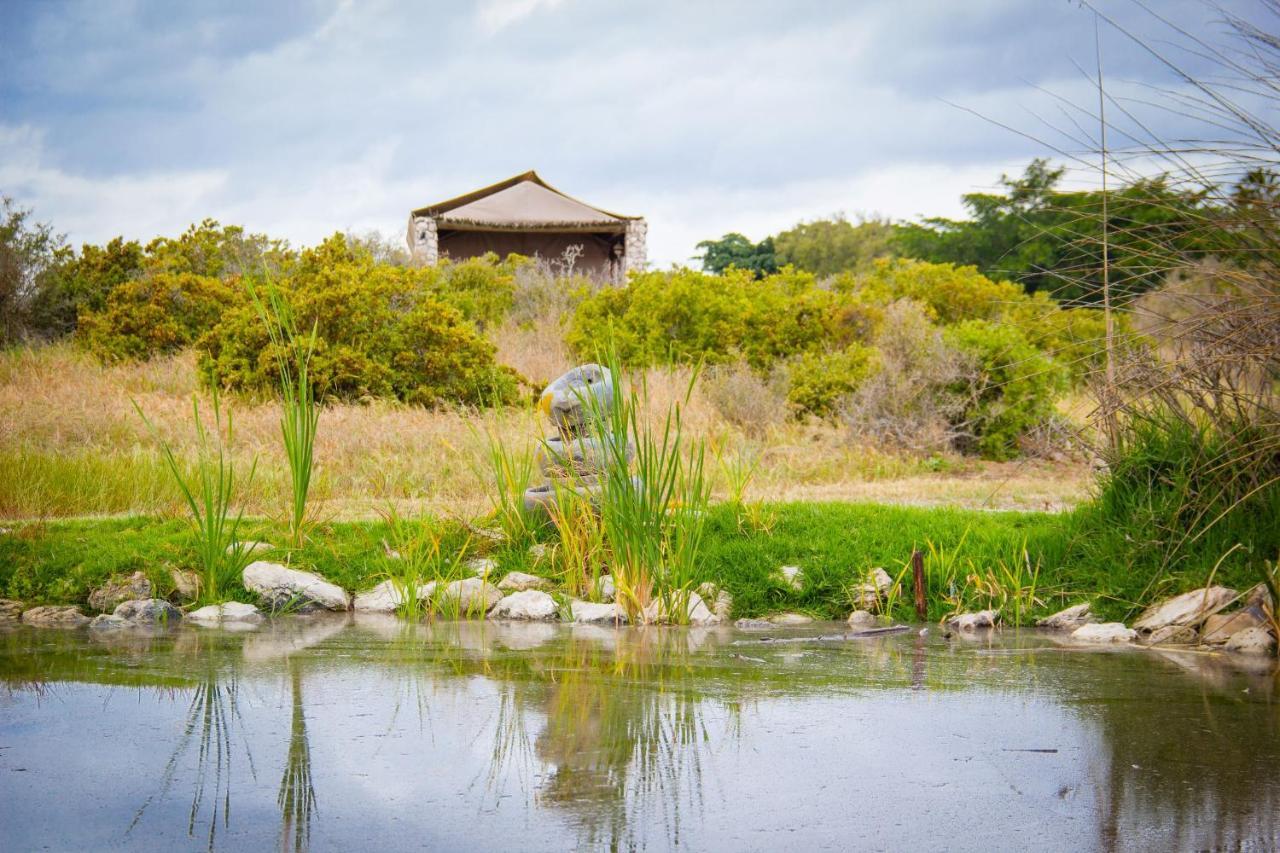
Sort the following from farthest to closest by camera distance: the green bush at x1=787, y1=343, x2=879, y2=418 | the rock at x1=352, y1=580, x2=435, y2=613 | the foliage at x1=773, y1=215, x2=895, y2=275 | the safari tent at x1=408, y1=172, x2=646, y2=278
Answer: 1. the foliage at x1=773, y1=215, x2=895, y2=275
2. the safari tent at x1=408, y1=172, x2=646, y2=278
3. the green bush at x1=787, y1=343, x2=879, y2=418
4. the rock at x1=352, y1=580, x2=435, y2=613

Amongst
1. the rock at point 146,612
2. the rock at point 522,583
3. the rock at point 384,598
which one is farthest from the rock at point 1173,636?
the rock at point 146,612

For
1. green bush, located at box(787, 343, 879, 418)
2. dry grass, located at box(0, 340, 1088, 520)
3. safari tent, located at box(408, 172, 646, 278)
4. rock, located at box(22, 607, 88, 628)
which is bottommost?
rock, located at box(22, 607, 88, 628)

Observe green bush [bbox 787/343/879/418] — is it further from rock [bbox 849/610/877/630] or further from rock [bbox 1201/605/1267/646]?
rock [bbox 1201/605/1267/646]

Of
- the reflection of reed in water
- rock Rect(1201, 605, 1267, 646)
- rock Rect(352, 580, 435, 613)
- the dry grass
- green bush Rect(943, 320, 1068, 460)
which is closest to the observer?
the reflection of reed in water

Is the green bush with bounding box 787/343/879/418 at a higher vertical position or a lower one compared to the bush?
lower

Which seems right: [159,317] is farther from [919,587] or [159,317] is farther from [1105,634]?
[1105,634]

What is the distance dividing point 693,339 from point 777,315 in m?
1.21

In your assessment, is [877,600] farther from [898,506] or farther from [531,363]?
[531,363]

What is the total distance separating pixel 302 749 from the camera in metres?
3.42

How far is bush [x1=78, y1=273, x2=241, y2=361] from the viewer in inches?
614

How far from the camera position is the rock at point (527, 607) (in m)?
6.38

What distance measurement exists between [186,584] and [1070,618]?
503 cm

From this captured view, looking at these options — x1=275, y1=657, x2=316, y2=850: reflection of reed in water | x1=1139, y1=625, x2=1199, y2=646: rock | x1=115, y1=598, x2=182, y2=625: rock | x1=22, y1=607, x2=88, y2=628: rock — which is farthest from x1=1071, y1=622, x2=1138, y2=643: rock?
x1=22, y1=607, x2=88, y2=628: rock

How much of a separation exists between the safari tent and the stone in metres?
22.0
